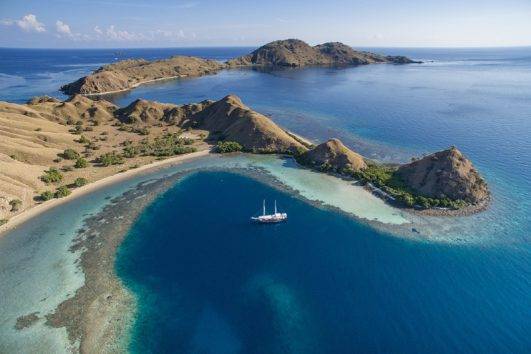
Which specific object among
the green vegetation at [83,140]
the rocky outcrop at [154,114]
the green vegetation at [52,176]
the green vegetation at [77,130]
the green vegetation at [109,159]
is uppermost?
the rocky outcrop at [154,114]

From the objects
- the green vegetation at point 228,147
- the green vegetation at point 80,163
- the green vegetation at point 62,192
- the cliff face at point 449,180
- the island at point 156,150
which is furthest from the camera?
the green vegetation at point 228,147

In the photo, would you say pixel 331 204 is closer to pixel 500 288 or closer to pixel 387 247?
pixel 387 247

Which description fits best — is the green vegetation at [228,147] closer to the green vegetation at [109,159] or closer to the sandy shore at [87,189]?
the sandy shore at [87,189]

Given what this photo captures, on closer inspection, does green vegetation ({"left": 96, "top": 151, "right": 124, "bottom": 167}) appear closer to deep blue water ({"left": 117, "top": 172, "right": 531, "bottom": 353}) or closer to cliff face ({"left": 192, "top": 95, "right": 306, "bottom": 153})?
deep blue water ({"left": 117, "top": 172, "right": 531, "bottom": 353})

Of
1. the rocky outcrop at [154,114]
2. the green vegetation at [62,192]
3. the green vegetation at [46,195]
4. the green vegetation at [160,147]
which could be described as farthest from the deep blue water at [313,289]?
the rocky outcrop at [154,114]

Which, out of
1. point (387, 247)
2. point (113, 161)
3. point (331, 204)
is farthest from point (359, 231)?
point (113, 161)

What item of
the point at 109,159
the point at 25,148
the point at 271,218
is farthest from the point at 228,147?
the point at 25,148
